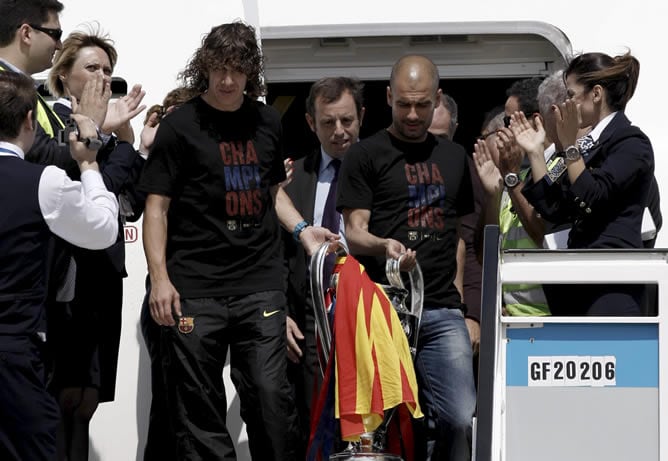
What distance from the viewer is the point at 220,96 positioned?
5461 mm

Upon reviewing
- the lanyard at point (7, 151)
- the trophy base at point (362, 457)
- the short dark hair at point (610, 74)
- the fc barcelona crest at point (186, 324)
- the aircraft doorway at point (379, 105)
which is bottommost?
the trophy base at point (362, 457)

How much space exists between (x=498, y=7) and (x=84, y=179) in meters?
2.41

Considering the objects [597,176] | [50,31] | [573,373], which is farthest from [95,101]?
[573,373]

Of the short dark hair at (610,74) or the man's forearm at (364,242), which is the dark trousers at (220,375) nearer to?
the man's forearm at (364,242)

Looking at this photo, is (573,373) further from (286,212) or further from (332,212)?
(332,212)

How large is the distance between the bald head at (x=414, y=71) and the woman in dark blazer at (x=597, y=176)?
549mm

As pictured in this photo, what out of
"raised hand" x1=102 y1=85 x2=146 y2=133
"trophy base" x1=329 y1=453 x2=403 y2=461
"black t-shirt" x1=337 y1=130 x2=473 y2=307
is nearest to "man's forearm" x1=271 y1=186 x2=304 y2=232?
"black t-shirt" x1=337 y1=130 x2=473 y2=307

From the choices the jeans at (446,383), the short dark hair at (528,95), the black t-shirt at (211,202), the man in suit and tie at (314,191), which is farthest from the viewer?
the short dark hair at (528,95)

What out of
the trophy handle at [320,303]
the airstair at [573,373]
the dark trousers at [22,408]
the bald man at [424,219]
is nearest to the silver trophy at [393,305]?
the trophy handle at [320,303]

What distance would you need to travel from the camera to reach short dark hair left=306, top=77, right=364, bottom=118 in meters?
6.23

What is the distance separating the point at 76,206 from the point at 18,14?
1.16 m

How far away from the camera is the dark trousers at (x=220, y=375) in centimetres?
530

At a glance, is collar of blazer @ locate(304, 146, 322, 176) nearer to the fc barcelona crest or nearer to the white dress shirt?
the fc barcelona crest

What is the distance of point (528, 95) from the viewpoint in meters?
6.39
